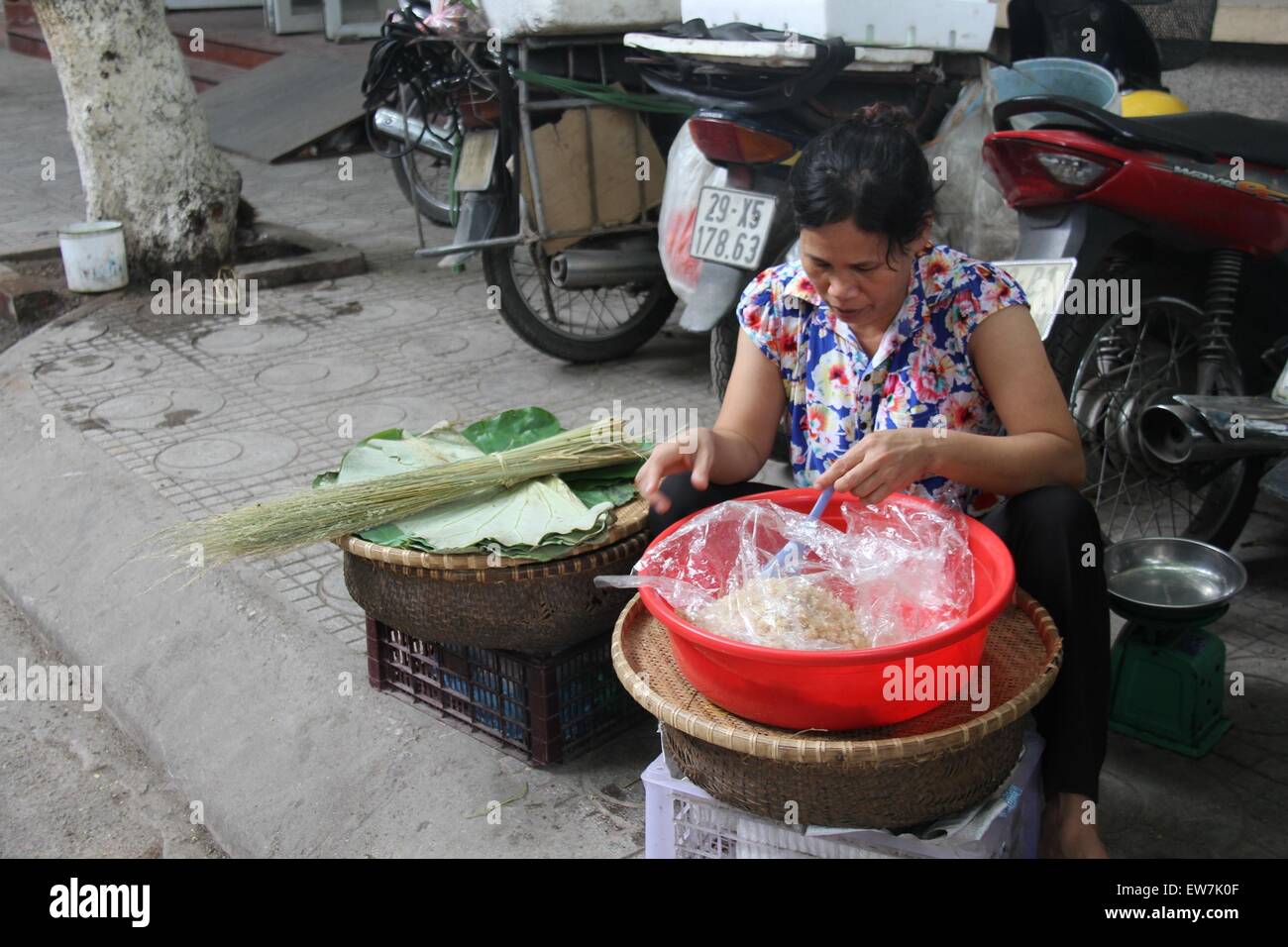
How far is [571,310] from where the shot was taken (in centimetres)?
510

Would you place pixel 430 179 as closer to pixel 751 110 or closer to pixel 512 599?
pixel 751 110

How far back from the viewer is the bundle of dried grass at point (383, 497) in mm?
2428

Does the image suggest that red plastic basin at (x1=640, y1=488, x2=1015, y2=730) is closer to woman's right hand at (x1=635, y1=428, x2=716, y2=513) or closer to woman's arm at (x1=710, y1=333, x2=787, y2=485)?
woman's right hand at (x1=635, y1=428, x2=716, y2=513)

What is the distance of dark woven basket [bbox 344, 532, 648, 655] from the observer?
7.61 ft

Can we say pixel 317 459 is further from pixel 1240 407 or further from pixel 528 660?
pixel 1240 407

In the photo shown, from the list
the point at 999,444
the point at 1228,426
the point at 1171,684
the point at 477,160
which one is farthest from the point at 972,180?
the point at 477,160

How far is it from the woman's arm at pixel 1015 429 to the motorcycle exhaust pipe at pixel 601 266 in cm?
259

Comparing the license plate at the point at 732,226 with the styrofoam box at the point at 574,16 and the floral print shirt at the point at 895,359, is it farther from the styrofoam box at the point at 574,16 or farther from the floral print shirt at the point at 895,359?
the floral print shirt at the point at 895,359

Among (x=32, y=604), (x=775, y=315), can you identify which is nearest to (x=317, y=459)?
(x=32, y=604)

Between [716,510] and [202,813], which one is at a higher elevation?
[716,510]

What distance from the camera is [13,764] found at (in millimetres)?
2920

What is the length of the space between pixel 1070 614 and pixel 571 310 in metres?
3.37

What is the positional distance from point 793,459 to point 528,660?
612 mm

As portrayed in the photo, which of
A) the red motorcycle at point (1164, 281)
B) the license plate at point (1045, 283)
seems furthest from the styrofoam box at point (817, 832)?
the license plate at point (1045, 283)
